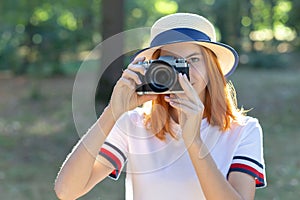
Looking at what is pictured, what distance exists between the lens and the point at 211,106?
1954mm

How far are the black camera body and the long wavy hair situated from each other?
0.12 m

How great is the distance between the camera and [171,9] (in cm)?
1752

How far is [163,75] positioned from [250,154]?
0.38 metres

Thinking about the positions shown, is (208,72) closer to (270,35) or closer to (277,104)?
(277,104)

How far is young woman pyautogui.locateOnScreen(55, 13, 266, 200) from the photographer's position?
6.12ft

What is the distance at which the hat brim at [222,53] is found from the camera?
1913mm

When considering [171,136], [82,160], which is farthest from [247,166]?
[82,160]

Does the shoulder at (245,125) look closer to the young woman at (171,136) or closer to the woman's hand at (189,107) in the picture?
the young woman at (171,136)

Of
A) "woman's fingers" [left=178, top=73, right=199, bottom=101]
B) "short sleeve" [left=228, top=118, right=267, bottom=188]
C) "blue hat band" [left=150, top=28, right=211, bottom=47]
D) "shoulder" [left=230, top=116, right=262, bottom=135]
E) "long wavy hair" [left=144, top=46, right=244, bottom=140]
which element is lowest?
"short sleeve" [left=228, top=118, right=267, bottom=188]

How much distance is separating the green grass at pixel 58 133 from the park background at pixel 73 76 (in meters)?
0.01

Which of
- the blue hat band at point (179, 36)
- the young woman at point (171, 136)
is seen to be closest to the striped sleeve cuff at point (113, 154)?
the young woman at point (171, 136)

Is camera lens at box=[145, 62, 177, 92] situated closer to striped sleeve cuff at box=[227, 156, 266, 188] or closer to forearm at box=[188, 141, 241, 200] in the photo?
forearm at box=[188, 141, 241, 200]

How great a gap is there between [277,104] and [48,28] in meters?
5.87

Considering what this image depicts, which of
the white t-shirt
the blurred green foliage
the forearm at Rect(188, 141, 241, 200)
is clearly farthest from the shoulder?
the blurred green foliage
